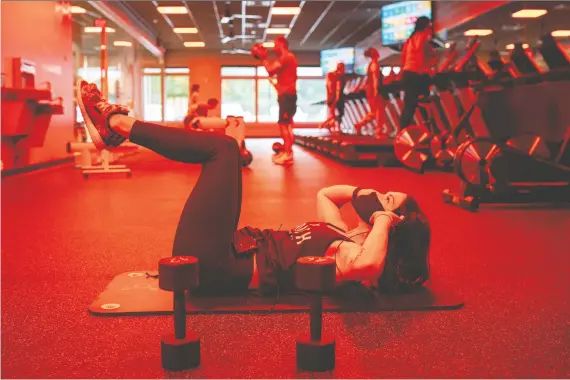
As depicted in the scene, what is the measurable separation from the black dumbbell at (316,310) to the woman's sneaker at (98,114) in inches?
37.8

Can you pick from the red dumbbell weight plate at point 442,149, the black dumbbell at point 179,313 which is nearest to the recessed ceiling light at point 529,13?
Result: the red dumbbell weight plate at point 442,149

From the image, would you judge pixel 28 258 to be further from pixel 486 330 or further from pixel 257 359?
pixel 486 330

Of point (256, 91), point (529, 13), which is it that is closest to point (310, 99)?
point (256, 91)

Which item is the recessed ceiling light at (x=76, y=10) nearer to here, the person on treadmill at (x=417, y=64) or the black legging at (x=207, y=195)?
the person on treadmill at (x=417, y=64)

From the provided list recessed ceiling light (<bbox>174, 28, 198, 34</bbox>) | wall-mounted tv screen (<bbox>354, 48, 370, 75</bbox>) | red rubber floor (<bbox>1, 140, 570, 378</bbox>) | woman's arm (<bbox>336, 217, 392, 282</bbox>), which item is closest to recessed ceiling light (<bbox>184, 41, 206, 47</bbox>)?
recessed ceiling light (<bbox>174, 28, 198, 34</bbox>)

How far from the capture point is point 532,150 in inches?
220

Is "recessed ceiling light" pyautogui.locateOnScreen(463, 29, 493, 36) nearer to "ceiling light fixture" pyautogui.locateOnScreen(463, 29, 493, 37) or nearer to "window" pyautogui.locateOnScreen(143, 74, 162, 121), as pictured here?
"ceiling light fixture" pyautogui.locateOnScreen(463, 29, 493, 37)

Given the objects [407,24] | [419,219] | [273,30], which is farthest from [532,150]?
[273,30]

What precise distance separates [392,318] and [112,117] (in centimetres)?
122

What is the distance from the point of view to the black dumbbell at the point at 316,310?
160cm

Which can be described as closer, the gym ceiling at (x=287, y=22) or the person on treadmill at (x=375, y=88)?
the person on treadmill at (x=375, y=88)

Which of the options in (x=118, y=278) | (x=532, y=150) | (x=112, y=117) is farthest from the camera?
(x=532, y=150)

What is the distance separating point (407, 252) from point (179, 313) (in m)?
0.99

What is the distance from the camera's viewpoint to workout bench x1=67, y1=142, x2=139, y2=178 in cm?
767
